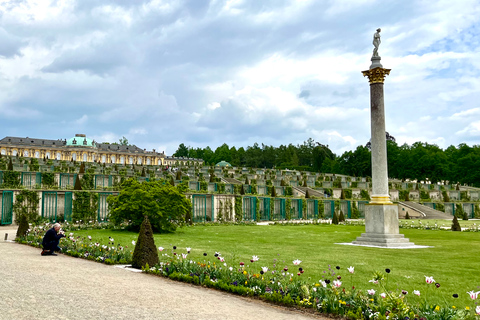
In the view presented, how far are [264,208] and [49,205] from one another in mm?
21584

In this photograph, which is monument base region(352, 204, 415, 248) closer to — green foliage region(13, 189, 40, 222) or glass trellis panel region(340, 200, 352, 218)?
green foliage region(13, 189, 40, 222)

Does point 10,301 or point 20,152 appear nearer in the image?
point 10,301

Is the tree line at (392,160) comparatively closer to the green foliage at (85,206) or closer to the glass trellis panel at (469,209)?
the glass trellis panel at (469,209)

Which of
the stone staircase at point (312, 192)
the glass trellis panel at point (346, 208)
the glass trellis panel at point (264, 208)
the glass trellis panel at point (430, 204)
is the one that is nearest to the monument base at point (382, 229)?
the glass trellis panel at point (264, 208)

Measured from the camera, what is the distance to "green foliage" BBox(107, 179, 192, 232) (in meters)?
22.8

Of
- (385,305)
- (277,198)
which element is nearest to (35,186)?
(277,198)

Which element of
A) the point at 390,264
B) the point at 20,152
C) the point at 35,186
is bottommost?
the point at 390,264

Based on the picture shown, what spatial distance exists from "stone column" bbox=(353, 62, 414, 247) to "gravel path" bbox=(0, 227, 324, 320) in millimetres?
11883

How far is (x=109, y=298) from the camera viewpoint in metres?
8.04

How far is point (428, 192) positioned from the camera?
65500 mm

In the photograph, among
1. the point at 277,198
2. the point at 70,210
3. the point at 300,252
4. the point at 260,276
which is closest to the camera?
the point at 260,276

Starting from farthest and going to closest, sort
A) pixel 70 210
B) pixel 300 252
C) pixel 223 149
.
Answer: pixel 223 149 < pixel 70 210 < pixel 300 252

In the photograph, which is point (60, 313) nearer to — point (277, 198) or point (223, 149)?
point (277, 198)

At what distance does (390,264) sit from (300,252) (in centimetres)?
366
